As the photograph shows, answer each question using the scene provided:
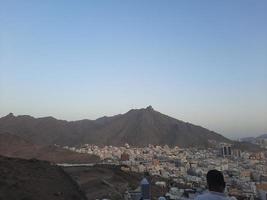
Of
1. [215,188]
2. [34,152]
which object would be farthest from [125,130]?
[215,188]

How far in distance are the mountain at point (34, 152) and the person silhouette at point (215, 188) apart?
5242 cm

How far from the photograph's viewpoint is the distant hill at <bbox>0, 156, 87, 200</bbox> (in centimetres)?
1702

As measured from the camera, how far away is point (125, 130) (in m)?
109

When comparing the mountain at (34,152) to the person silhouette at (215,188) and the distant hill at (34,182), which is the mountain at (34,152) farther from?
the person silhouette at (215,188)

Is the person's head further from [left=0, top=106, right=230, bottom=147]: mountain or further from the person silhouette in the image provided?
[left=0, top=106, right=230, bottom=147]: mountain

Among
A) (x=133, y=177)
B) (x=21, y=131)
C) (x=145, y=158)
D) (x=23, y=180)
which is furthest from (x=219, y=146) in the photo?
(x=23, y=180)

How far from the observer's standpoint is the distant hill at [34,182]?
1702 centimetres

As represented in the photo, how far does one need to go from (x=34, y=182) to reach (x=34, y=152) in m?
38.4

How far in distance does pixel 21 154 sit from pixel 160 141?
60.1 meters

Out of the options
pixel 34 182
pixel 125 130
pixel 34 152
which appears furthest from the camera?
pixel 125 130

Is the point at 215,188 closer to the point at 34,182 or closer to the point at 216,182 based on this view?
the point at 216,182

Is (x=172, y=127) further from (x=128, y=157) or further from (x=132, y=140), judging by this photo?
(x=128, y=157)

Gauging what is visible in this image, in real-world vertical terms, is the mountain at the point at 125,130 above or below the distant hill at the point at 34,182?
above

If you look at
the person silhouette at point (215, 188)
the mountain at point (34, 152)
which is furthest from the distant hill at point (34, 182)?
the mountain at point (34, 152)
